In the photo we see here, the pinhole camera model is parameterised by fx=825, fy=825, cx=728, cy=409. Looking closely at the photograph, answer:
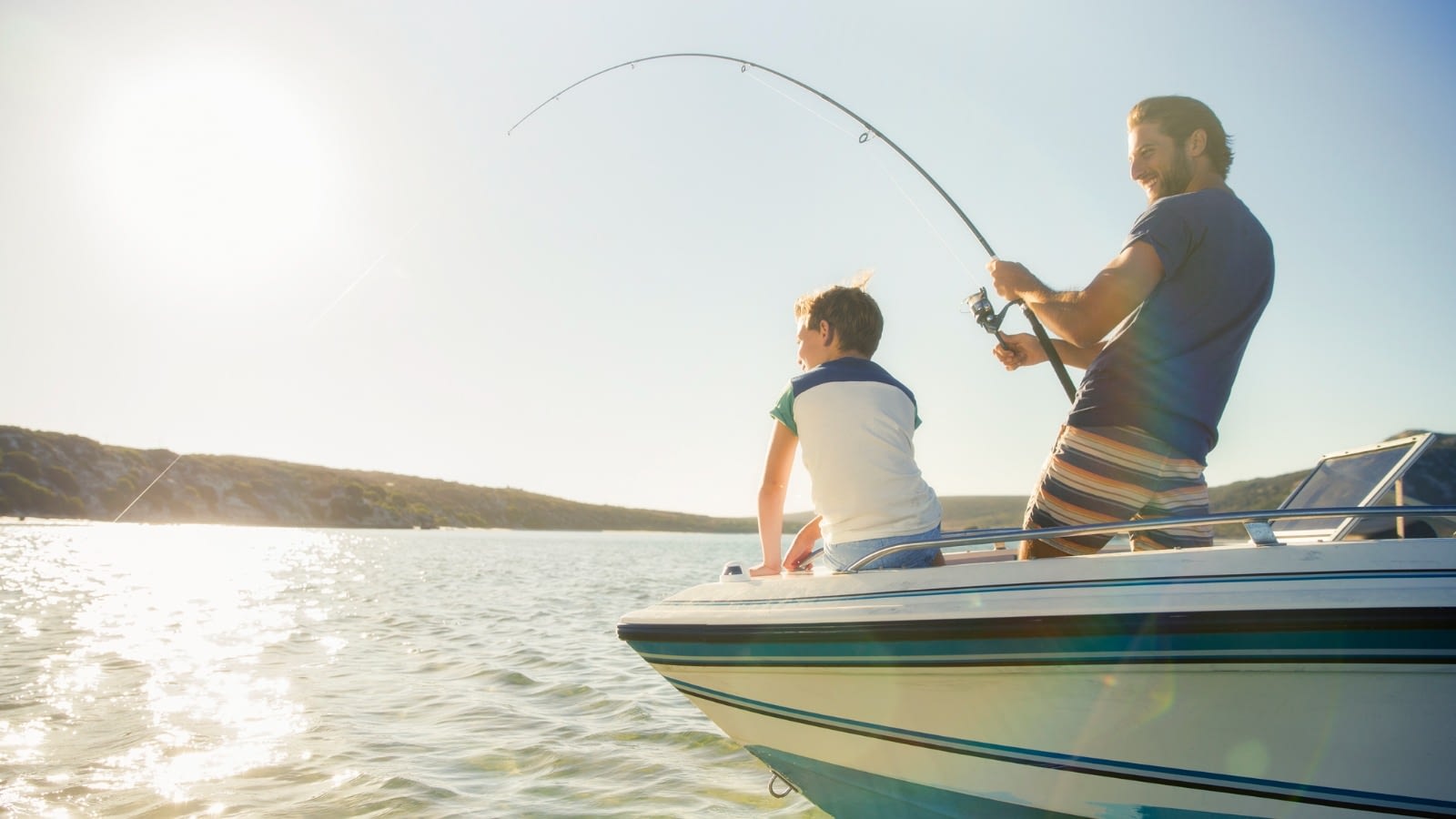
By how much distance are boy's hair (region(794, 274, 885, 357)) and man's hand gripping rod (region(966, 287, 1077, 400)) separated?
648mm

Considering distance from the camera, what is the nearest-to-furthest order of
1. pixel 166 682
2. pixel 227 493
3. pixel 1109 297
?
pixel 1109 297 → pixel 166 682 → pixel 227 493

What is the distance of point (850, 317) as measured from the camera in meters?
3.06

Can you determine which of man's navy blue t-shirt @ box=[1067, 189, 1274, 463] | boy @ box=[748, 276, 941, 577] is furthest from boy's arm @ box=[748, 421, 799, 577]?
man's navy blue t-shirt @ box=[1067, 189, 1274, 463]

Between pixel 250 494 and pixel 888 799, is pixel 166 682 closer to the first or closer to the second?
pixel 888 799

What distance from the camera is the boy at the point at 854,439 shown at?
9.44 ft

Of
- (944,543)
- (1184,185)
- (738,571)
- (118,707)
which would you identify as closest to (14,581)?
(118,707)

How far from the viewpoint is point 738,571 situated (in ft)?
10.9

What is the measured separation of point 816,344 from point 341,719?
4.15 m

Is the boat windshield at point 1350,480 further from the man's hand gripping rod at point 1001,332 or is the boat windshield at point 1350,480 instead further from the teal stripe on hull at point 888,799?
the teal stripe on hull at point 888,799

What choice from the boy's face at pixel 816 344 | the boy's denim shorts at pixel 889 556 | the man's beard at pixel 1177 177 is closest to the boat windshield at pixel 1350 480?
the man's beard at pixel 1177 177

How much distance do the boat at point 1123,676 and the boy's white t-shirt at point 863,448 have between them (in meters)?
0.22

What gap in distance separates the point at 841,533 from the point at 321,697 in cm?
459

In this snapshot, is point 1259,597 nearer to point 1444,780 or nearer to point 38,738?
point 1444,780

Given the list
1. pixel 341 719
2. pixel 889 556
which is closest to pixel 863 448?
pixel 889 556
